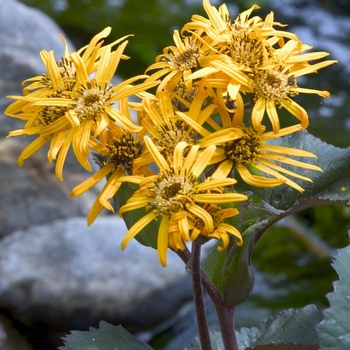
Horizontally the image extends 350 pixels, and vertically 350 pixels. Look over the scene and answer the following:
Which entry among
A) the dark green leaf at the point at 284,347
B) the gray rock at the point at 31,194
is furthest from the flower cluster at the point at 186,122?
the gray rock at the point at 31,194

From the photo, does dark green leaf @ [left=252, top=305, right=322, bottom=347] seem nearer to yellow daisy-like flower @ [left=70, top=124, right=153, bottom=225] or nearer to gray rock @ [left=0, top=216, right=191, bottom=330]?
yellow daisy-like flower @ [left=70, top=124, right=153, bottom=225]

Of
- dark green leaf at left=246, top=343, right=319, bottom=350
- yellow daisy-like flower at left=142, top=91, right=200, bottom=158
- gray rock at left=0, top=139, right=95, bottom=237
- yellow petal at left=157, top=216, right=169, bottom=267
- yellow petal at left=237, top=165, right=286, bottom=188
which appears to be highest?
gray rock at left=0, top=139, right=95, bottom=237

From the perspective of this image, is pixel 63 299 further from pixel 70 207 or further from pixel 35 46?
pixel 35 46

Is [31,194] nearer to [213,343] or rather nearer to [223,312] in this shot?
[213,343]

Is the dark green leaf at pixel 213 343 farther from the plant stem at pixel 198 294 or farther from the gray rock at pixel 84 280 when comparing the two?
the gray rock at pixel 84 280

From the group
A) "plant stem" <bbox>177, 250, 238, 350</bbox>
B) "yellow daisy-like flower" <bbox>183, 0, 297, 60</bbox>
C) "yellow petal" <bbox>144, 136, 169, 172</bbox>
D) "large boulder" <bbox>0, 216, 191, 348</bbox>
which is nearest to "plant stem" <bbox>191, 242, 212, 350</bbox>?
"plant stem" <bbox>177, 250, 238, 350</bbox>

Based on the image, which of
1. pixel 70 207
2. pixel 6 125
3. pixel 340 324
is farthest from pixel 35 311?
pixel 340 324
